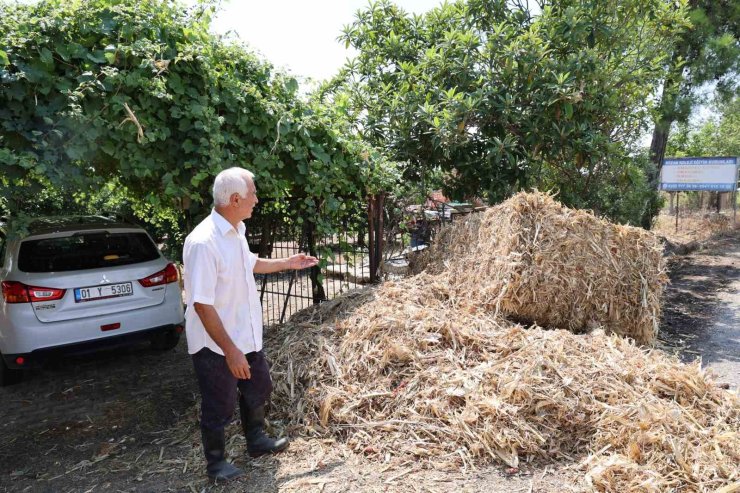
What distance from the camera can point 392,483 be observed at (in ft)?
10.2

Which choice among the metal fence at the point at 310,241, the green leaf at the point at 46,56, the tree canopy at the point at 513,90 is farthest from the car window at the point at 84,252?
the tree canopy at the point at 513,90

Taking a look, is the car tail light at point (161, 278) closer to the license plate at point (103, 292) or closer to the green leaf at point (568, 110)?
the license plate at point (103, 292)

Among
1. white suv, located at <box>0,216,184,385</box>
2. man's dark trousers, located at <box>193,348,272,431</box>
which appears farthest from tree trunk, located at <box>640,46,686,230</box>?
man's dark trousers, located at <box>193,348,272,431</box>

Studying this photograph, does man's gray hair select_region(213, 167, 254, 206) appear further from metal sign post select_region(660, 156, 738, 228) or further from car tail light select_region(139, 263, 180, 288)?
metal sign post select_region(660, 156, 738, 228)

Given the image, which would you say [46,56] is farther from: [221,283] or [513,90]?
[513,90]

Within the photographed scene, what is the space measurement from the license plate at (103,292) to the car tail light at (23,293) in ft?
0.72

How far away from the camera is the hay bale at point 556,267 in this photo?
4766 mm

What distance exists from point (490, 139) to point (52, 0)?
16.9ft

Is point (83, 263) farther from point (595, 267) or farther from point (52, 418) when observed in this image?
point (595, 267)

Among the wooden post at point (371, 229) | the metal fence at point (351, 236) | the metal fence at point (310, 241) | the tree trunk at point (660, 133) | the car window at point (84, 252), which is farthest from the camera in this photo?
the tree trunk at point (660, 133)

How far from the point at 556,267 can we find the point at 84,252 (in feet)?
15.5

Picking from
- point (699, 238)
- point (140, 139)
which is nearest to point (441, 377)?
point (140, 139)

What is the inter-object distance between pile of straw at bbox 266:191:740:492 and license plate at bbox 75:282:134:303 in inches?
67.8

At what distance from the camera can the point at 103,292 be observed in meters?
4.94
